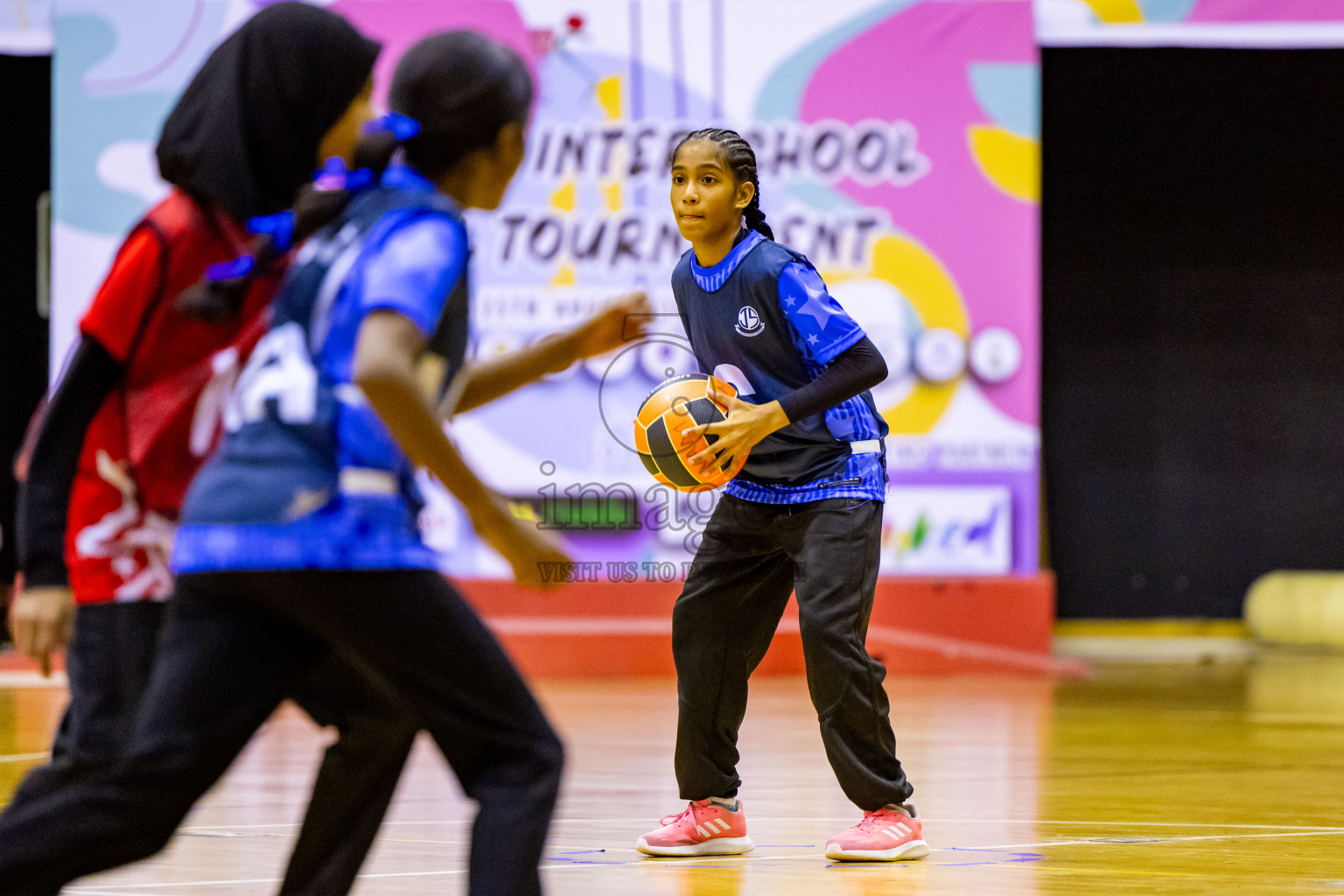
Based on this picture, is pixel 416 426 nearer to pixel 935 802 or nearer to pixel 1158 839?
pixel 1158 839

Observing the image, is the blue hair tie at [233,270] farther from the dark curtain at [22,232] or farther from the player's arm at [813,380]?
the dark curtain at [22,232]

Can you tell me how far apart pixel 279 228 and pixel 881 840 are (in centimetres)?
209

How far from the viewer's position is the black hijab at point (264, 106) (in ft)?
8.76

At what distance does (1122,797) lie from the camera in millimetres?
5035

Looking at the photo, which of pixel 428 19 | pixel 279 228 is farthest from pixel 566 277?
pixel 279 228

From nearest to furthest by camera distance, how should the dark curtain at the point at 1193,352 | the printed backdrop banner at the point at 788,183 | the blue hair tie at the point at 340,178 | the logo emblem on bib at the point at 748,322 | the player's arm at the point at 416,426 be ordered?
1. the player's arm at the point at 416,426
2. the blue hair tie at the point at 340,178
3. the logo emblem on bib at the point at 748,322
4. the printed backdrop banner at the point at 788,183
5. the dark curtain at the point at 1193,352

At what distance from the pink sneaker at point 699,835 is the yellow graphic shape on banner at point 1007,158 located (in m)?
6.82

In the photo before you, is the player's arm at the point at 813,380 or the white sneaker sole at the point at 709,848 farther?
the white sneaker sole at the point at 709,848

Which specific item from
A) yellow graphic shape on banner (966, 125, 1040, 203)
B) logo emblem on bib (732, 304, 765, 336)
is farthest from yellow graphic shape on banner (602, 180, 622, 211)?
logo emblem on bib (732, 304, 765, 336)

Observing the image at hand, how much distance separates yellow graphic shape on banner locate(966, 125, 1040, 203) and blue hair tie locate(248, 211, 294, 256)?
808 cm

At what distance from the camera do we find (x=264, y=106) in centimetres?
268

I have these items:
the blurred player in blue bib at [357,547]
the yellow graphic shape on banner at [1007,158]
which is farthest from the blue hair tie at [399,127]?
the yellow graphic shape on banner at [1007,158]

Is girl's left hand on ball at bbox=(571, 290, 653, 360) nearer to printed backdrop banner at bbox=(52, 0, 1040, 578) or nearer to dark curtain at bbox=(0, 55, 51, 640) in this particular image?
printed backdrop banner at bbox=(52, 0, 1040, 578)

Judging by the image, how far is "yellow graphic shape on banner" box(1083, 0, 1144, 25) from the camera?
10.1 metres
